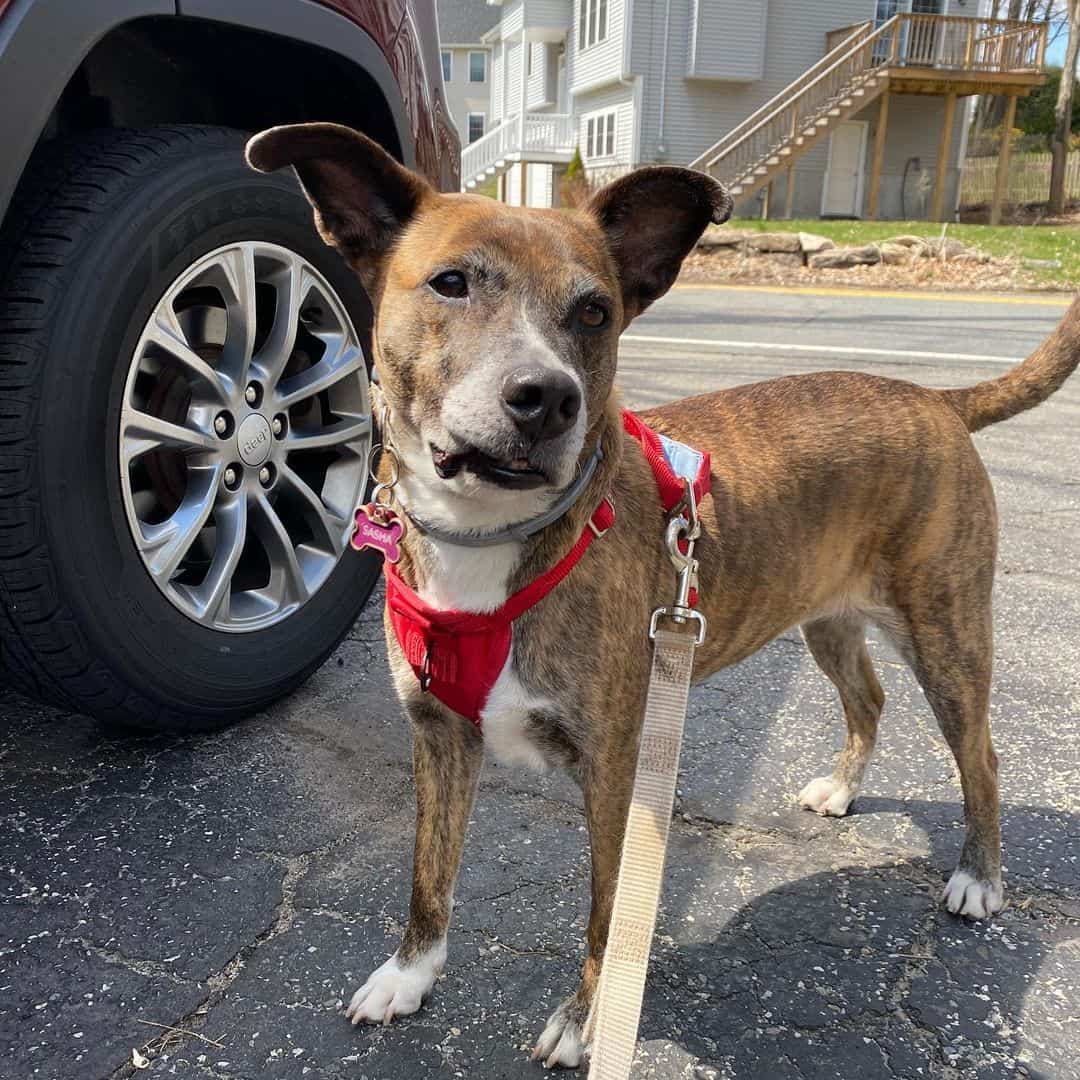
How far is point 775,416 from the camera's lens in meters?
2.64

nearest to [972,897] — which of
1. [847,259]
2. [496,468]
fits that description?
[496,468]

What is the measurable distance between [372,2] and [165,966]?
260 centimetres

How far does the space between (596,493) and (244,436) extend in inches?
48.7

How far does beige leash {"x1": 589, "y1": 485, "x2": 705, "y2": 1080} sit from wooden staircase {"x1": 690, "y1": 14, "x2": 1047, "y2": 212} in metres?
25.0

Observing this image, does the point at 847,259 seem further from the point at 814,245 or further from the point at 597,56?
the point at 597,56

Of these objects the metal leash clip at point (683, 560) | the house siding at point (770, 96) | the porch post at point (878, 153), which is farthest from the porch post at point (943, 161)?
the metal leash clip at point (683, 560)

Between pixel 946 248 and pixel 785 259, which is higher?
pixel 946 248

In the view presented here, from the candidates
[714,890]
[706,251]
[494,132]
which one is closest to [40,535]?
[714,890]

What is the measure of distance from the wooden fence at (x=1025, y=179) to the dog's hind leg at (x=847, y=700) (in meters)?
30.5

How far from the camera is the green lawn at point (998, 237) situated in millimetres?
16312

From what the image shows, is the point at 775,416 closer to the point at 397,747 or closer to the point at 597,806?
the point at 597,806

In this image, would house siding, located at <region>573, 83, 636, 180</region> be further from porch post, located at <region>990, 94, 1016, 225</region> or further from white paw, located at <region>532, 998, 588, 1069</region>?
white paw, located at <region>532, 998, 588, 1069</region>

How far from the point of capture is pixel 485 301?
2016mm

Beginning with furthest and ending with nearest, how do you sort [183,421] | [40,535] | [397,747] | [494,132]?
[494,132] → [397,747] → [183,421] → [40,535]
